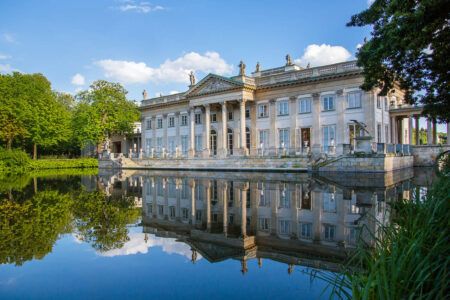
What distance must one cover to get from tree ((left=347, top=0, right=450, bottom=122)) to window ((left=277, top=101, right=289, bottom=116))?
22.4 meters

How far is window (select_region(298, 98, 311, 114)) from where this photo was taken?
36.6m

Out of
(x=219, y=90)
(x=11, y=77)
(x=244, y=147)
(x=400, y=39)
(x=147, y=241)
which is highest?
(x=11, y=77)

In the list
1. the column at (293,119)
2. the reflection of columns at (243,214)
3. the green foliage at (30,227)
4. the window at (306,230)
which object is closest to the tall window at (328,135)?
the column at (293,119)

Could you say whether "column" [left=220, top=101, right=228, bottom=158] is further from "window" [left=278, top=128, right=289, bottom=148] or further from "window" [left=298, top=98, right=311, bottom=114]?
"window" [left=298, top=98, right=311, bottom=114]

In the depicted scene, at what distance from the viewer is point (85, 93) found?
5347 centimetres

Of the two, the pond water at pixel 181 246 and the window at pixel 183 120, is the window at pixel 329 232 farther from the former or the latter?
the window at pixel 183 120

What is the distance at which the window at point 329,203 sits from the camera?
11.3m

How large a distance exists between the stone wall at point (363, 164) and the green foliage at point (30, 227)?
1946cm

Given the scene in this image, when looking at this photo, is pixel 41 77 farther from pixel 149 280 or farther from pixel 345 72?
pixel 149 280

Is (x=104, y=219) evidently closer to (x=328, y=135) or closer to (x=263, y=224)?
(x=263, y=224)

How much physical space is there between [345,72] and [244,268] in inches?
1191

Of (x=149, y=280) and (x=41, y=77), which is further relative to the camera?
(x=41, y=77)


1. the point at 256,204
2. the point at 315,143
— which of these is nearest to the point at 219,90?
the point at 315,143

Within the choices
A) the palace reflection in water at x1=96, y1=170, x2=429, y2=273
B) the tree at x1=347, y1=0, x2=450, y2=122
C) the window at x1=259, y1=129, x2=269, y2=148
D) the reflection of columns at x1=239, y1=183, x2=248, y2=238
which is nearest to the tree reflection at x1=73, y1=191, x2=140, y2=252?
the palace reflection in water at x1=96, y1=170, x2=429, y2=273
